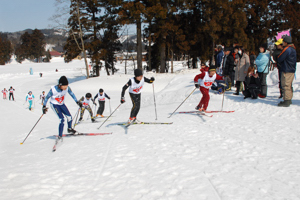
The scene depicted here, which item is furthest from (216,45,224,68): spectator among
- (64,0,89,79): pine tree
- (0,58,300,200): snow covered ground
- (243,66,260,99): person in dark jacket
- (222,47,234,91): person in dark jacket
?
(64,0,89,79): pine tree

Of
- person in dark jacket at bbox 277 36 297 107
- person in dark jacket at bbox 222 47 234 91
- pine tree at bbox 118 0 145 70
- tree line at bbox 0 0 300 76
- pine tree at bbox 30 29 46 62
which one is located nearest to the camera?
person in dark jacket at bbox 277 36 297 107

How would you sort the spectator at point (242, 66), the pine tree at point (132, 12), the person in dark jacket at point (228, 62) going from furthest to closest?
the pine tree at point (132, 12) → the person in dark jacket at point (228, 62) → the spectator at point (242, 66)

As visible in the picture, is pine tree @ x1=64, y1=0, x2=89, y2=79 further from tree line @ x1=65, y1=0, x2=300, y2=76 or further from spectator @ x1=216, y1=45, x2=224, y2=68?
spectator @ x1=216, y1=45, x2=224, y2=68

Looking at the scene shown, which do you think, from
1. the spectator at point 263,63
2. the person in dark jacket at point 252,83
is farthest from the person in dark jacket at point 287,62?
the person in dark jacket at point 252,83

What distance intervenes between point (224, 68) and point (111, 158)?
8264 mm

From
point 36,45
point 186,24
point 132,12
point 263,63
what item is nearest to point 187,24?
point 186,24

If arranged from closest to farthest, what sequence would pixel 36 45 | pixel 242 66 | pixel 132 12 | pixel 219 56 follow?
1. pixel 242 66
2. pixel 219 56
3. pixel 132 12
4. pixel 36 45

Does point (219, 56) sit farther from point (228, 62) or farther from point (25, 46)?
point (25, 46)

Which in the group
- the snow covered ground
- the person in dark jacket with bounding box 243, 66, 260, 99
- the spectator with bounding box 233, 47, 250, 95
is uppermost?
the spectator with bounding box 233, 47, 250, 95

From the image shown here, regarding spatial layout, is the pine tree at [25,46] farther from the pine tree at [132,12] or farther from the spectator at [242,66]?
the spectator at [242,66]

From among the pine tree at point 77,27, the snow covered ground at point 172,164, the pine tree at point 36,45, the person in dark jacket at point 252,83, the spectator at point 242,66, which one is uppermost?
the pine tree at point 36,45

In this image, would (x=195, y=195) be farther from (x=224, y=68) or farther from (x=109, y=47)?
(x=109, y=47)

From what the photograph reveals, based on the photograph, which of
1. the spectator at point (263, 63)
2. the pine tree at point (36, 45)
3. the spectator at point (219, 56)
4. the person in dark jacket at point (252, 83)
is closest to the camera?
the spectator at point (263, 63)

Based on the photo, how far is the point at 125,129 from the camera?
7883 mm
